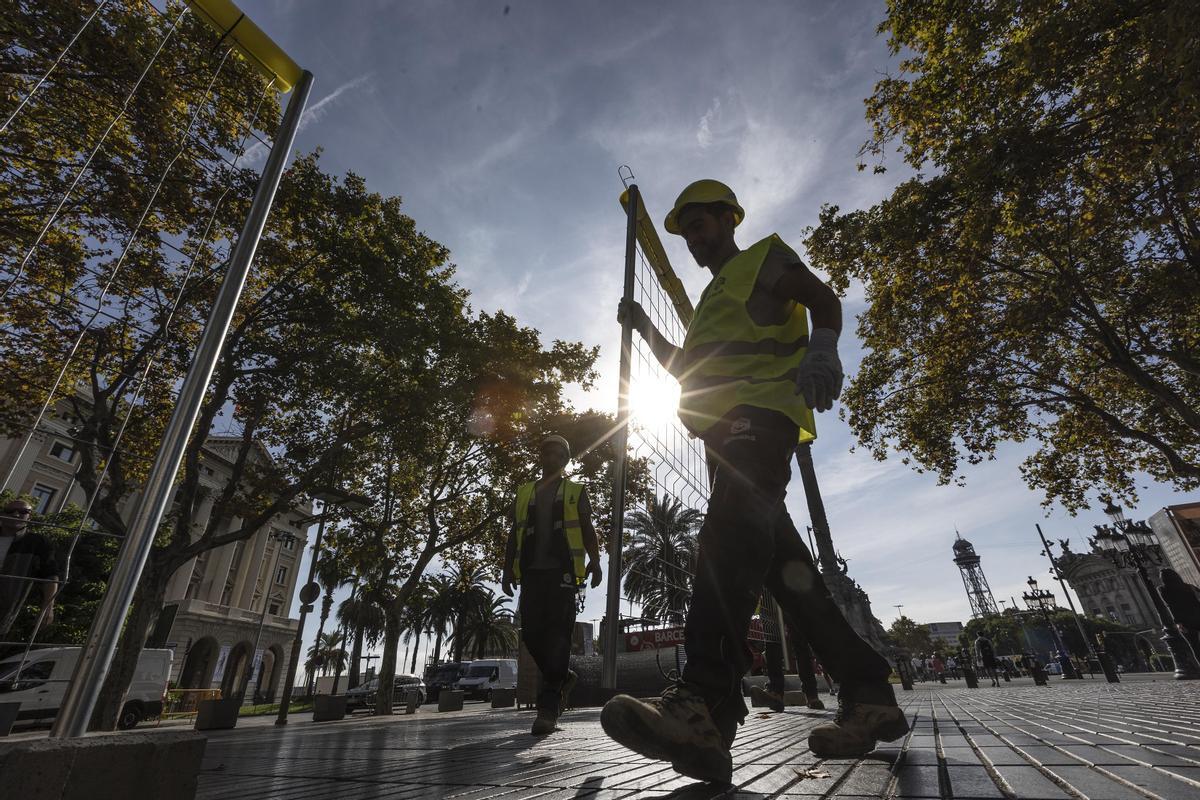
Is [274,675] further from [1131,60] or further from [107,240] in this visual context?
[1131,60]

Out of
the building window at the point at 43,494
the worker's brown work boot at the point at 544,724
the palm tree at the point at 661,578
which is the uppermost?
the building window at the point at 43,494

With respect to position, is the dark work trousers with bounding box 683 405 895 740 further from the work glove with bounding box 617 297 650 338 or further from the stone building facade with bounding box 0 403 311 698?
the stone building facade with bounding box 0 403 311 698

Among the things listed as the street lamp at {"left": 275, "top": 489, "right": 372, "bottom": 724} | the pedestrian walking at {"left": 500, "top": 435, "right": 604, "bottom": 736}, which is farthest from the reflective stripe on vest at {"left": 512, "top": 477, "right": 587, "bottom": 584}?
the street lamp at {"left": 275, "top": 489, "right": 372, "bottom": 724}

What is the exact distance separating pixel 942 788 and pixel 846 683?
51cm

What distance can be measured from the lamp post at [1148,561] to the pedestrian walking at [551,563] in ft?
38.3

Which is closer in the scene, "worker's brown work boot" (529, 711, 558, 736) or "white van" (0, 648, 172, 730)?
"worker's brown work boot" (529, 711, 558, 736)

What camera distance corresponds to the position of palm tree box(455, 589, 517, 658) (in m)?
47.8

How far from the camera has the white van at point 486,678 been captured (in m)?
29.6

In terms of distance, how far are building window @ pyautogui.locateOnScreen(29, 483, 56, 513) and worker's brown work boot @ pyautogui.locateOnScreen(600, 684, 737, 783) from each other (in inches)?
1696

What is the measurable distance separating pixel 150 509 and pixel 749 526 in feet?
6.06

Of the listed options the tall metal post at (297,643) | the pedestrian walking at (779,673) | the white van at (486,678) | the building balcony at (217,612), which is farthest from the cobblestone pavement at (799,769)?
the building balcony at (217,612)

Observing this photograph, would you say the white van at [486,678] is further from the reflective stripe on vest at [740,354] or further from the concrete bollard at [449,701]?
the reflective stripe on vest at [740,354]

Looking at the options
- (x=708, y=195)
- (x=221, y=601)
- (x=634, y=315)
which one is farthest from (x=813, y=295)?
(x=221, y=601)

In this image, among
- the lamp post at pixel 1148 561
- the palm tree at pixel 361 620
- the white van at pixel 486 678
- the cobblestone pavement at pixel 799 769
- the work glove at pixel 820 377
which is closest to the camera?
the cobblestone pavement at pixel 799 769
